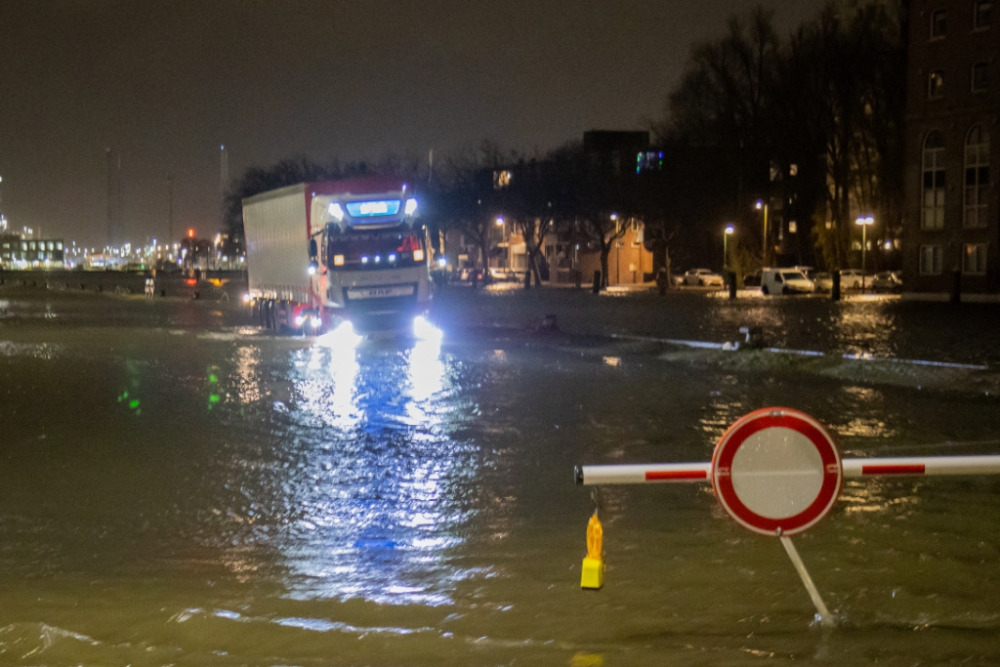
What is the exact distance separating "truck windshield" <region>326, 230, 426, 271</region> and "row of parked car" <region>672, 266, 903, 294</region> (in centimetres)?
2956

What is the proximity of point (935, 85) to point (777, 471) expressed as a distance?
183 ft

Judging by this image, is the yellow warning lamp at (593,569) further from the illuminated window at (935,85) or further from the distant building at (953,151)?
the illuminated window at (935,85)

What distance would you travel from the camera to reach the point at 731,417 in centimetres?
1407

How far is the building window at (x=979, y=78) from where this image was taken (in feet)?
175

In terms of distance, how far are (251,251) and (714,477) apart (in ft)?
116

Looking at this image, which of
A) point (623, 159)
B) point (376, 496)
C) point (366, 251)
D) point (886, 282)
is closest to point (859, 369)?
point (376, 496)

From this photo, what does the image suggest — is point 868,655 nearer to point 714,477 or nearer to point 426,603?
point 714,477

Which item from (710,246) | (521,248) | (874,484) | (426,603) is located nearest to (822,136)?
(710,246)

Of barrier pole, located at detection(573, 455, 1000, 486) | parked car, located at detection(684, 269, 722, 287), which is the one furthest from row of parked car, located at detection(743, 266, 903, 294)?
barrier pole, located at detection(573, 455, 1000, 486)

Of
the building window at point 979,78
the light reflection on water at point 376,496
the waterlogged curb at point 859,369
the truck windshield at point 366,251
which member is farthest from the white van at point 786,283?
the light reflection on water at point 376,496

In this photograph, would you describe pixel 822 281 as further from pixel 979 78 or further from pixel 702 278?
pixel 979 78

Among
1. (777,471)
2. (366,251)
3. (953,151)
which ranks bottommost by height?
(777,471)

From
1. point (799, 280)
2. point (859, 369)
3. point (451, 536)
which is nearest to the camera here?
point (451, 536)

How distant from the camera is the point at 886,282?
2763 inches
